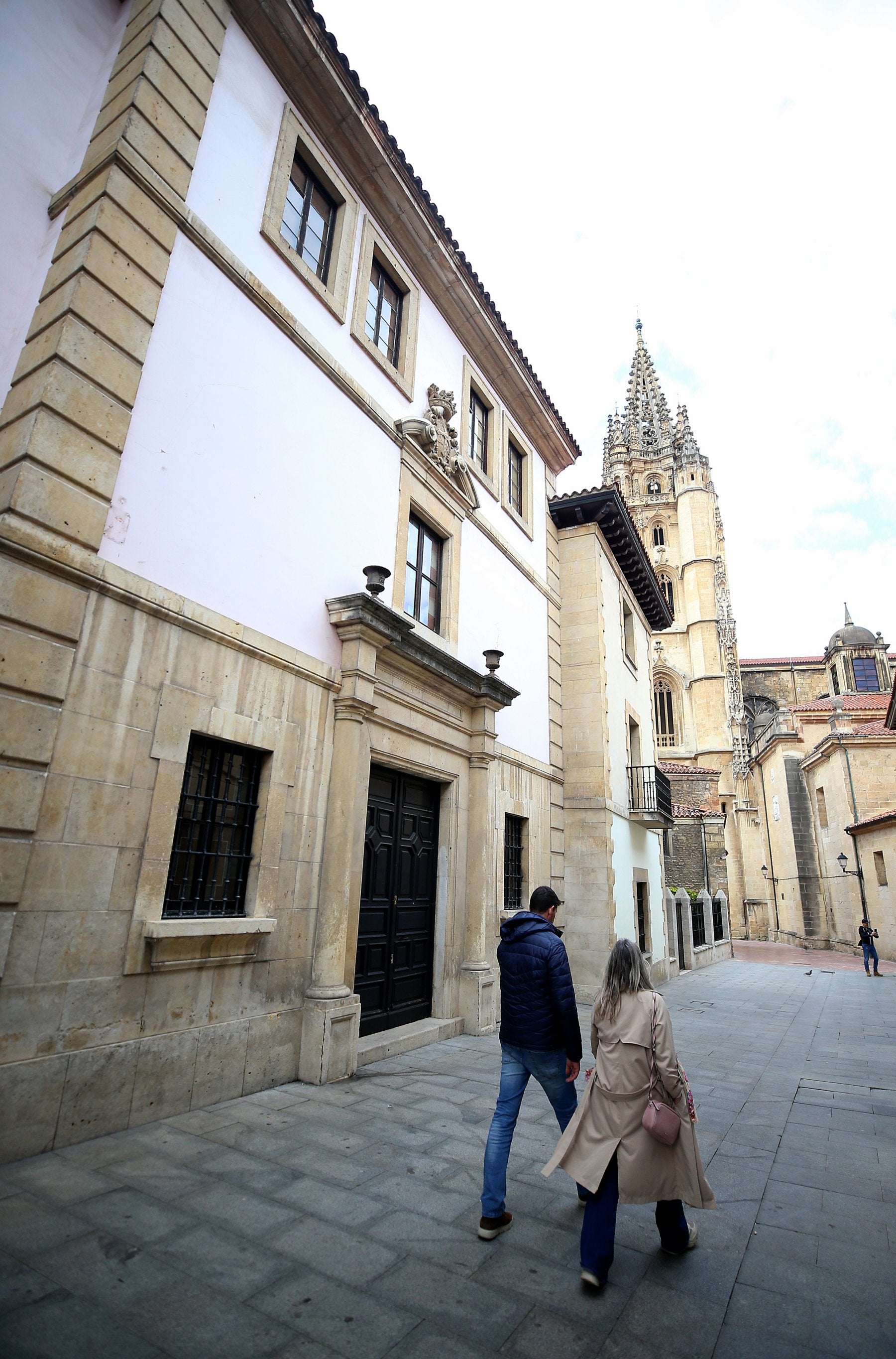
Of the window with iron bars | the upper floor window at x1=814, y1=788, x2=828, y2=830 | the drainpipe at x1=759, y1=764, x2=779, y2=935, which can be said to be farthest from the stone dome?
the window with iron bars

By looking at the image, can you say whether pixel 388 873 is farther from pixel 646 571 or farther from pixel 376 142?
pixel 646 571

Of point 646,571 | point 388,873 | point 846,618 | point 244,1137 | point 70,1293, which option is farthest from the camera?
point 846,618

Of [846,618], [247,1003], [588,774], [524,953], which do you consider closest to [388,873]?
[247,1003]

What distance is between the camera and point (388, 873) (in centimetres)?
783

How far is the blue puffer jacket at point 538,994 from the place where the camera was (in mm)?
3623

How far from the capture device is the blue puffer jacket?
3.62 metres

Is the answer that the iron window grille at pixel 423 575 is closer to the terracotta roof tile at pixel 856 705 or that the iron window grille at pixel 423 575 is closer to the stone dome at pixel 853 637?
the terracotta roof tile at pixel 856 705

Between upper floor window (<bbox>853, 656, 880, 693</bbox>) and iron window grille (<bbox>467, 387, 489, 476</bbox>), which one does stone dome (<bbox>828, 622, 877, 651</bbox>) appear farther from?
iron window grille (<bbox>467, 387, 489, 476</bbox>)

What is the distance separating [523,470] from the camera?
13180 millimetres

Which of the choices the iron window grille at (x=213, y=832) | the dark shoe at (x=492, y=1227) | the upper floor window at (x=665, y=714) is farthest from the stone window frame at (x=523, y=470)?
the upper floor window at (x=665, y=714)

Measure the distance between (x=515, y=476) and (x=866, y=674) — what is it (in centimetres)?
4661

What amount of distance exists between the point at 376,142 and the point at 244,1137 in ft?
33.7

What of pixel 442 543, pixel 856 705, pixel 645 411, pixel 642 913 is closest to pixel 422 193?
pixel 442 543

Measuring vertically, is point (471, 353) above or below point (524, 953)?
above
